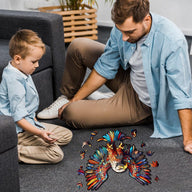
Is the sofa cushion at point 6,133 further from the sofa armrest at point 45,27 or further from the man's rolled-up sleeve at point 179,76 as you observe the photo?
the sofa armrest at point 45,27

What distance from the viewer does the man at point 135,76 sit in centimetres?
173

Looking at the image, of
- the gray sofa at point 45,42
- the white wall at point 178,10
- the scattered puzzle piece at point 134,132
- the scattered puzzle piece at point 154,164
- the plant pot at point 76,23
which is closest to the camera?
the scattered puzzle piece at point 154,164

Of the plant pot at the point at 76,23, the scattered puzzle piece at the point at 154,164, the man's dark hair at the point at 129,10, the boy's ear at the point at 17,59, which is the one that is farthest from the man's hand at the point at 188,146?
the plant pot at the point at 76,23

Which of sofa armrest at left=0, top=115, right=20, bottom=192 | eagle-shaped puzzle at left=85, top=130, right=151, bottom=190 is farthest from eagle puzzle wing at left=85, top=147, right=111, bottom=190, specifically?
sofa armrest at left=0, top=115, right=20, bottom=192

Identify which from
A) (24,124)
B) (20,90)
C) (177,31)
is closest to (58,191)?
(24,124)

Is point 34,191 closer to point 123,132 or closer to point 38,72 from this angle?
point 123,132

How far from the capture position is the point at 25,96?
1691mm

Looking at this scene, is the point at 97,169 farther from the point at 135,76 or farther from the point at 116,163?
the point at 135,76

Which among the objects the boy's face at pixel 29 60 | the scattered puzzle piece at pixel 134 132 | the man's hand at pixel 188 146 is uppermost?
the boy's face at pixel 29 60

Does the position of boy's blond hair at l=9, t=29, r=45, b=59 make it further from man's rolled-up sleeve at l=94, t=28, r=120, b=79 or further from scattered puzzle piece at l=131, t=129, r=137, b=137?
scattered puzzle piece at l=131, t=129, r=137, b=137

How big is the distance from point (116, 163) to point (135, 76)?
0.50m

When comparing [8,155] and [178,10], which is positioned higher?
[8,155]

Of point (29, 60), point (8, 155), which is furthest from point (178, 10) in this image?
point (8, 155)

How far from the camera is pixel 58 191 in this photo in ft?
5.08
